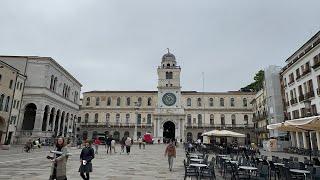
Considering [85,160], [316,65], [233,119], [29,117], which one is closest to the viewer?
[85,160]

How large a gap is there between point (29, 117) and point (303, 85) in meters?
42.8

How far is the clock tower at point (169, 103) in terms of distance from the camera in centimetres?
6412

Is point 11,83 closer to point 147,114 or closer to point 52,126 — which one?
point 52,126

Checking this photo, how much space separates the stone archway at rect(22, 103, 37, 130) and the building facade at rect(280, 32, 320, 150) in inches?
1597

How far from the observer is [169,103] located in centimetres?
6650

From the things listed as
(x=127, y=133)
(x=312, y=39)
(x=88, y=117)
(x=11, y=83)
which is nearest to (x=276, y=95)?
(x=312, y=39)

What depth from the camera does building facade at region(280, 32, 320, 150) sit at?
29.9 metres

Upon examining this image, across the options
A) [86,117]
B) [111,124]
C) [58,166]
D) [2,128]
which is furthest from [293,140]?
[86,117]

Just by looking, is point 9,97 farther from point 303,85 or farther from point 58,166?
point 303,85

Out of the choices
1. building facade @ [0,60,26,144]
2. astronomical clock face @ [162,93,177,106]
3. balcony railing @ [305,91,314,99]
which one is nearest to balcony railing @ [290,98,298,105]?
balcony railing @ [305,91,314,99]

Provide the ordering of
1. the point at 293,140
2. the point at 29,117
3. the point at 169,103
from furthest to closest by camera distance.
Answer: the point at 169,103 < the point at 29,117 < the point at 293,140

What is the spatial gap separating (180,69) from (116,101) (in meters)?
23.3

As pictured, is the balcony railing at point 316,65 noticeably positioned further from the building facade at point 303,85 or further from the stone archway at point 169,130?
the stone archway at point 169,130

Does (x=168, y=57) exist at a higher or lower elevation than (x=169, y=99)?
higher
